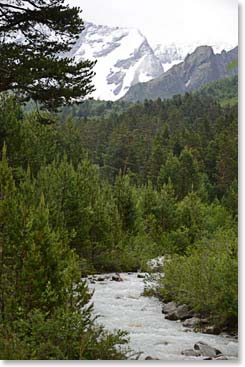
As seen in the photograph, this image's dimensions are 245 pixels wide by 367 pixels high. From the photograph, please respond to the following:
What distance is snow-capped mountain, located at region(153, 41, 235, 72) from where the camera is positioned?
4957 millimetres

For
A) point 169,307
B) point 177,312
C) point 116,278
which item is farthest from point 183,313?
point 116,278

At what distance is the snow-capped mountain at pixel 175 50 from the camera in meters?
4.96

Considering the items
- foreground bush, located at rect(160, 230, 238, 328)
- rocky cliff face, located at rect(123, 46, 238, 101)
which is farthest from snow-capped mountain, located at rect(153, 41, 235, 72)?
foreground bush, located at rect(160, 230, 238, 328)

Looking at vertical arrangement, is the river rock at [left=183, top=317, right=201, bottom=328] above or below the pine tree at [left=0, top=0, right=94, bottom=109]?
below

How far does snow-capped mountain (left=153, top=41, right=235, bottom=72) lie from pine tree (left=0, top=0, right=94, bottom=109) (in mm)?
772

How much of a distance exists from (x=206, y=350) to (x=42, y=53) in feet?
10.9

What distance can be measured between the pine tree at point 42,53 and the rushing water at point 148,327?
93.3 inches

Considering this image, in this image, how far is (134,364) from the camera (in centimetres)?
363

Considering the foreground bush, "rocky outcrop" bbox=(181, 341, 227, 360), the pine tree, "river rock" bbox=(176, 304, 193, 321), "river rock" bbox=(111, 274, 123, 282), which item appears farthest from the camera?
"river rock" bbox=(111, 274, 123, 282)

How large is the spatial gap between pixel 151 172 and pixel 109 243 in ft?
30.8

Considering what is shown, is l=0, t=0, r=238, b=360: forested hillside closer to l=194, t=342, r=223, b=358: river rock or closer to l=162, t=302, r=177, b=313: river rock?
l=162, t=302, r=177, b=313: river rock

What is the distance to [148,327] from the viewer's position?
4.82 meters

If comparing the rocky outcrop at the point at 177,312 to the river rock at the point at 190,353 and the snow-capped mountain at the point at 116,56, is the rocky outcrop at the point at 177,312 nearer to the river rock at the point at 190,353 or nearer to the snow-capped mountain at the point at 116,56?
the river rock at the point at 190,353

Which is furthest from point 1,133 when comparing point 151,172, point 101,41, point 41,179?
point 151,172
